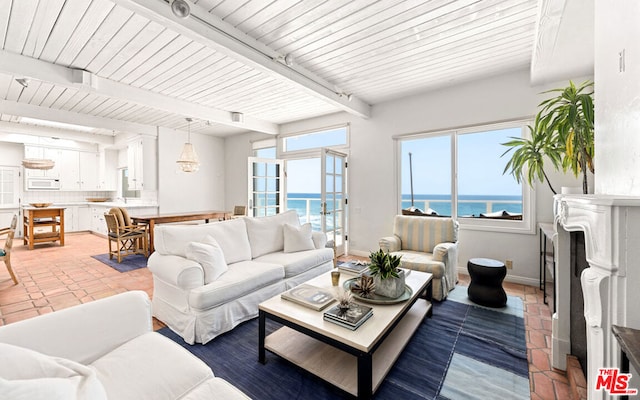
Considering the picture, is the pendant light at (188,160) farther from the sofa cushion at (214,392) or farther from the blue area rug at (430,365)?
the sofa cushion at (214,392)

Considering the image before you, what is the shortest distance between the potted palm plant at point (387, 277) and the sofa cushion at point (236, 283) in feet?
3.59

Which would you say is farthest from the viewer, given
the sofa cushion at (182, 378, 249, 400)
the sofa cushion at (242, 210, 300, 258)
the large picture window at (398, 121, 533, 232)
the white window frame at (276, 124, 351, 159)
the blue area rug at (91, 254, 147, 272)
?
the white window frame at (276, 124, 351, 159)

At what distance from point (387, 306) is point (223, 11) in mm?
2741

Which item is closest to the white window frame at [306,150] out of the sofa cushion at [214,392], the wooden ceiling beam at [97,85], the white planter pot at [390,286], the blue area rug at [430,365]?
the wooden ceiling beam at [97,85]

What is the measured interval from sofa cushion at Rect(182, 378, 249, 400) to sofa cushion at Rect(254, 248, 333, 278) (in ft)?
5.69

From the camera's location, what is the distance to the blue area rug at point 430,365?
5.29ft

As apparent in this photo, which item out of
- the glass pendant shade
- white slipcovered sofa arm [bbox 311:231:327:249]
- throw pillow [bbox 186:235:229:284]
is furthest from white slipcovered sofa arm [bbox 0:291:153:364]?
the glass pendant shade

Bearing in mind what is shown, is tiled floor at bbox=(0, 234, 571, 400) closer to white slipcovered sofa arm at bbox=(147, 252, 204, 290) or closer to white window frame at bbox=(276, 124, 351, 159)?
white slipcovered sofa arm at bbox=(147, 252, 204, 290)

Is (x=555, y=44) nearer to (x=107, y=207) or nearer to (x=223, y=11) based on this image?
(x=223, y=11)

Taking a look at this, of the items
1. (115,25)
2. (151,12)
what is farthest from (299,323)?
(115,25)

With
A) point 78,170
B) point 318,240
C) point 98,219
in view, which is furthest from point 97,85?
point 78,170

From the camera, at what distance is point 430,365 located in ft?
6.07

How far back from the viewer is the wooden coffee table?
4.80ft

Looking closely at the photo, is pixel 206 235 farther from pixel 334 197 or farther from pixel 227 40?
pixel 334 197
